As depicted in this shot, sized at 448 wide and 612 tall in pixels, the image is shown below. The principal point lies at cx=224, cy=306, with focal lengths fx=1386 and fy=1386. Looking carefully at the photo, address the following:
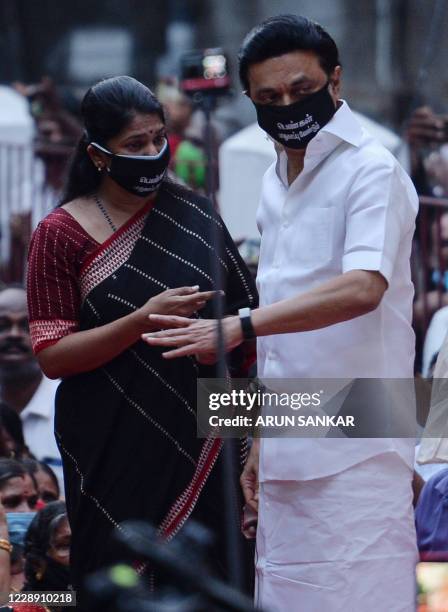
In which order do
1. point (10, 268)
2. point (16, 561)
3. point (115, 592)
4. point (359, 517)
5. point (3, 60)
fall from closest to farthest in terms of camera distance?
1. point (115, 592)
2. point (359, 517)
3. point (16, 561)
4. point (10, 268)
5. point (3, 60)

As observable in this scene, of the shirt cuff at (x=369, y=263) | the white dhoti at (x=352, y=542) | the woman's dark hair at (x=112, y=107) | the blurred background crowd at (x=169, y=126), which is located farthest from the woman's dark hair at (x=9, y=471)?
the shirt cuff at (x=369, y=263)

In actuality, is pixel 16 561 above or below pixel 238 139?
below

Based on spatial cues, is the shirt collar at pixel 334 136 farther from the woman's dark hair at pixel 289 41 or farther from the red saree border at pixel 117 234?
the red saree border at pixel 117 234

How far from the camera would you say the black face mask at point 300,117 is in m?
3.62

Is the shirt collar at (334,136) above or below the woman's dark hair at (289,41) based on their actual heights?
below

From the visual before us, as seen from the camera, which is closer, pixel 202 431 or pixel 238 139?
pixel 202 431

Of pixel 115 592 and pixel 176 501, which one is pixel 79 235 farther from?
pixel 115 592

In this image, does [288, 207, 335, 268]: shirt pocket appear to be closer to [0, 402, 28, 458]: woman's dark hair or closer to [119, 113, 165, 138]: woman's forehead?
[119, 113, 165, 138]: woman's forehead

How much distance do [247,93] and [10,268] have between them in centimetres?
579

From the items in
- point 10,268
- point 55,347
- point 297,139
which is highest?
point 297,139

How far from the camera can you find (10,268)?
9.34m

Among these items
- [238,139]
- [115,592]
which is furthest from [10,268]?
[115,592]

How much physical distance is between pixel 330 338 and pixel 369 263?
27 cm

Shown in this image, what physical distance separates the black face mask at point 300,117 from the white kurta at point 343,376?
0.03m
